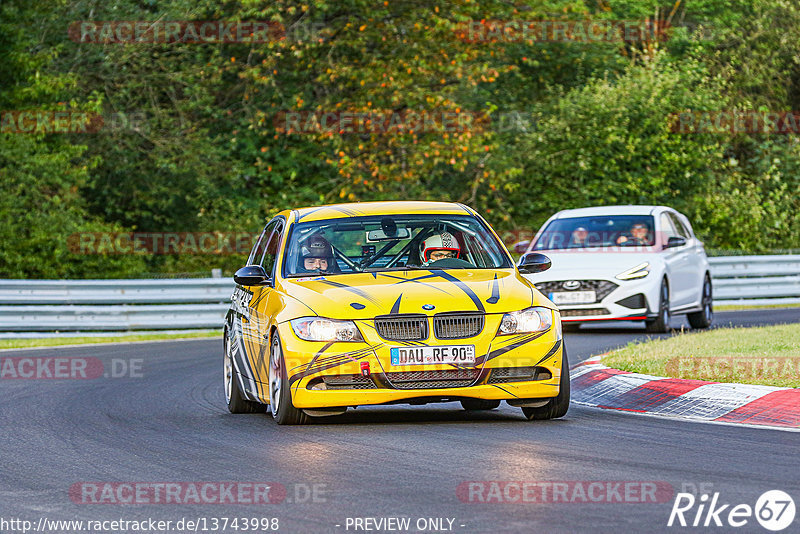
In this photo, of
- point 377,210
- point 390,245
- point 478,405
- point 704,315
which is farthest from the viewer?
point 704,315

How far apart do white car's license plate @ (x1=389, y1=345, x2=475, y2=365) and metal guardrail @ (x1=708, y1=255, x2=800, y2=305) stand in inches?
727

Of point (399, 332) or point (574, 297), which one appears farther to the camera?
point (574, 297)

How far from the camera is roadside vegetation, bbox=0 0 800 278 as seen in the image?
30.3 meters

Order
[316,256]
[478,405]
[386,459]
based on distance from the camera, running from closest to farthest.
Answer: [386,459] → [316,256] → [478,405]

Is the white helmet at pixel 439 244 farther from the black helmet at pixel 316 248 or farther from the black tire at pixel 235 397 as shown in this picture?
the black tire at pixel 235 397

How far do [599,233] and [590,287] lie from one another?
1438mm

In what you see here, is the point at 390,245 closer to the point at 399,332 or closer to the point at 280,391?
the point at 399,332

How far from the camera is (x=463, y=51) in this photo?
33438 mm

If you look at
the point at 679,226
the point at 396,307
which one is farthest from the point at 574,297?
the point at 396,307

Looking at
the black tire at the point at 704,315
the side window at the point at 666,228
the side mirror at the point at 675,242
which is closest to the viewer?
the side mirror at the point at 675,242

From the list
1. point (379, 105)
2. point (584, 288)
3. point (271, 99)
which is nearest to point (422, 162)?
point (379, 105)

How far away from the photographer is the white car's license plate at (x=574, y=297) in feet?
64.3

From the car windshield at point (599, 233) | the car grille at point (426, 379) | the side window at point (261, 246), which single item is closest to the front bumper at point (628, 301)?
the car windshield at point (599, 233)

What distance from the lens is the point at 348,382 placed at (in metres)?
9.91
